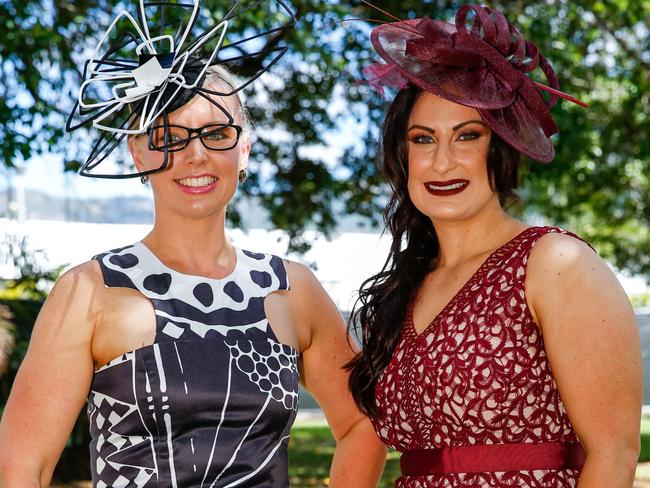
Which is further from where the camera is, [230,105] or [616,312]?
[230,105]

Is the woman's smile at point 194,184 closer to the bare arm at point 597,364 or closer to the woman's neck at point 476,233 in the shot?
the woman's neck at point 476,233

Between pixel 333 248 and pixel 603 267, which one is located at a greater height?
pixel 603 267

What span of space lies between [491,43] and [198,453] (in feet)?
4.31

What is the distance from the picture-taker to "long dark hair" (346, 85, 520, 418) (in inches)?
107

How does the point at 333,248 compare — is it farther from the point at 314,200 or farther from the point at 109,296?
the point at 109,296

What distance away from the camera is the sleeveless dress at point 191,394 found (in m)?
2.38

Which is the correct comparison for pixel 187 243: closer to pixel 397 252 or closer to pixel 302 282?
pixel 302 282

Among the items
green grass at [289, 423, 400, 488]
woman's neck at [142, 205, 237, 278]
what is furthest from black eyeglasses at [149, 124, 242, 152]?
green grass at [289, 423, 400, 488]

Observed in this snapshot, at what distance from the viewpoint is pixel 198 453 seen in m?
2.38

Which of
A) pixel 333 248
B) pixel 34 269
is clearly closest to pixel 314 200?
pixel 333 248

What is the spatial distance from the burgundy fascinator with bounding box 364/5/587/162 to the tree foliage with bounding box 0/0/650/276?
3250 mm

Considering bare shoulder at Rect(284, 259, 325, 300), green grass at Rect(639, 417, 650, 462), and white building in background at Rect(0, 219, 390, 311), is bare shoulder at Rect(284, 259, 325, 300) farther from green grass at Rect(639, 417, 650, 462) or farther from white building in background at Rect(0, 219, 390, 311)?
green grass at Rect(639, 417, 650, 462)

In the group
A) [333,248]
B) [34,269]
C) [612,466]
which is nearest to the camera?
[612,466]

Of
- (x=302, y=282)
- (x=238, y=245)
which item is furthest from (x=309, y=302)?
(x=238, y=245)
